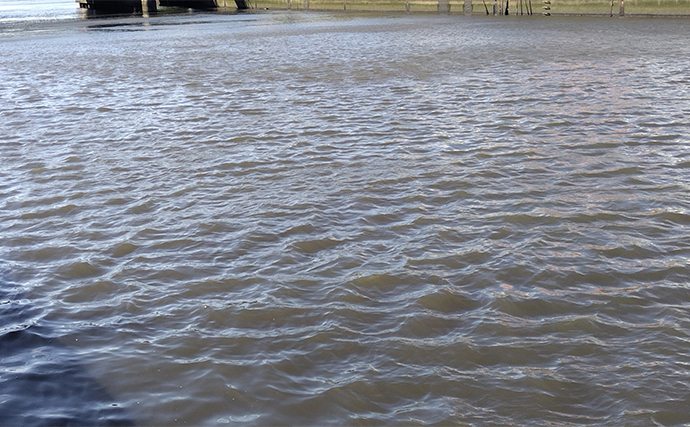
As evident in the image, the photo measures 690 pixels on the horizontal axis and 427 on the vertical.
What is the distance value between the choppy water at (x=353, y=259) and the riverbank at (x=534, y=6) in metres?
22.8

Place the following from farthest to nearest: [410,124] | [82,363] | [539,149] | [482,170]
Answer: [410,124]
[539,149]
[482,170]
[82,363]

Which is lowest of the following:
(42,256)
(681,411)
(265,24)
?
(681,411)

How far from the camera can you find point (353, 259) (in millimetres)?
6637

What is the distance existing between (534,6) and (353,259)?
128 feet

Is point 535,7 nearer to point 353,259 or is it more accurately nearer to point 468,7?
point 468,7

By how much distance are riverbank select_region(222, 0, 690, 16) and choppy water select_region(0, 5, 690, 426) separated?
2285 cm

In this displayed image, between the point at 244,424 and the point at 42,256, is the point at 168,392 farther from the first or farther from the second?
the point at 42,256

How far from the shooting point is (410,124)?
12.3 m

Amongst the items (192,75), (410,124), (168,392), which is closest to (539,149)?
(410,124)

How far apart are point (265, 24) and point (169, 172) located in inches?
1500

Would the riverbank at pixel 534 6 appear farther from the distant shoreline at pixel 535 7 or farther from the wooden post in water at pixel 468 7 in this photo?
the wooden post in water at pixel 468 7

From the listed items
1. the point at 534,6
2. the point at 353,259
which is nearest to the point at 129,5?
the point at 534,6

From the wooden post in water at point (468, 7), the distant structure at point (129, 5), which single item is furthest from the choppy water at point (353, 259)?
the distant structure at point (129, 5)

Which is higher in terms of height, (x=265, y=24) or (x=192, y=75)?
(x=265, y=24)
